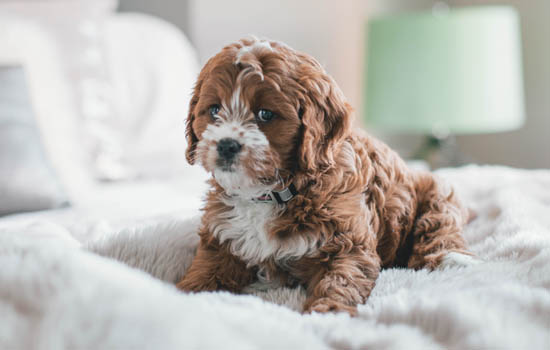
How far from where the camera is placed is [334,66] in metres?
3.54

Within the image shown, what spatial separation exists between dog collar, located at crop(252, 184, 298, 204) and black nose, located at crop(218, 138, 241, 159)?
5.5 inches

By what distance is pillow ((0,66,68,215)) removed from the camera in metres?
1.67

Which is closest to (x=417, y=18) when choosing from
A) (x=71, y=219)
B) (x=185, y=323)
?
(x=71, y=219)

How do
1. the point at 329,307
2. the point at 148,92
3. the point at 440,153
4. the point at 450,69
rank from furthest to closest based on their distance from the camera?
the point at 440,153 → the point at 450,69 → the point at 148,92 → the point at 329,307

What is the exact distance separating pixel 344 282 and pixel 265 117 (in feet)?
1.15

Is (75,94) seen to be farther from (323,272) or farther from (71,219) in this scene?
(323,272)

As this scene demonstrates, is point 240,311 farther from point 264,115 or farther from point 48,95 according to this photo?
point 48,95

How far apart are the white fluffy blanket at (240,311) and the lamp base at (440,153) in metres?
2.25

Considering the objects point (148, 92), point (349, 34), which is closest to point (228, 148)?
point (148, 92)

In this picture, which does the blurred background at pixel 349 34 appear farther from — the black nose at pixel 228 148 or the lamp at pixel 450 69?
the black nose at pixel 228 148

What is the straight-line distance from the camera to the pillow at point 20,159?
1666 mm

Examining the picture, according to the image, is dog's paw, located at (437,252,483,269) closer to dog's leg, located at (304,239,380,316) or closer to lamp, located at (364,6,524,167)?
dog's leg, located at (304,239,380,316)

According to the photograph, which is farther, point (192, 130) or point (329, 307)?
point (192, 130)

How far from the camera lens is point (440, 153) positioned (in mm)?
3412
